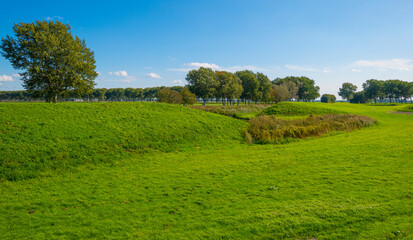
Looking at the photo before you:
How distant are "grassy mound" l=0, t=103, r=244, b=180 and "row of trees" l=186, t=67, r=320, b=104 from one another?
52629 mm

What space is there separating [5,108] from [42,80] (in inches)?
722

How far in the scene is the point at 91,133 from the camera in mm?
15438

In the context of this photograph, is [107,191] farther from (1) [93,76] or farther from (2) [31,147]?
(1) [93,76]

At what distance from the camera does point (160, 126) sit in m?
19.2

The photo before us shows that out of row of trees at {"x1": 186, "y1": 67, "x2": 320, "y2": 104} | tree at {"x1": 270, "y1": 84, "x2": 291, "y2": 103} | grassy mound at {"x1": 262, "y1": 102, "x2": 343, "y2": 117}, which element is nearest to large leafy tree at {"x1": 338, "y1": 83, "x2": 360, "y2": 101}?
row of trees at {"x1": 186, "y1": 67, "x2": 320, "y2": 104}

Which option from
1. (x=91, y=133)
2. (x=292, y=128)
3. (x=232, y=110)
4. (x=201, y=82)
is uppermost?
(x=201, y=82)

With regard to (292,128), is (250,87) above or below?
above

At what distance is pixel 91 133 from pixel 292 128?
60.9 ft

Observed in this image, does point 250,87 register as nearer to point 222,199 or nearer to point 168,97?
point 168,97

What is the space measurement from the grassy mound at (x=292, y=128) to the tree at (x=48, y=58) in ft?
92.3

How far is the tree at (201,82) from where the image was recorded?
244 ft

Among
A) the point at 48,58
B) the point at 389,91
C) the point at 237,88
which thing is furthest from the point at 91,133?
the point at 389,91

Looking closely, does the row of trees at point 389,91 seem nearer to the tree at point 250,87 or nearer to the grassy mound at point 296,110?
the tree at point 250,87

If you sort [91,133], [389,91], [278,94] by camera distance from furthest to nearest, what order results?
[389,91] → [278,94] → [91,133]
